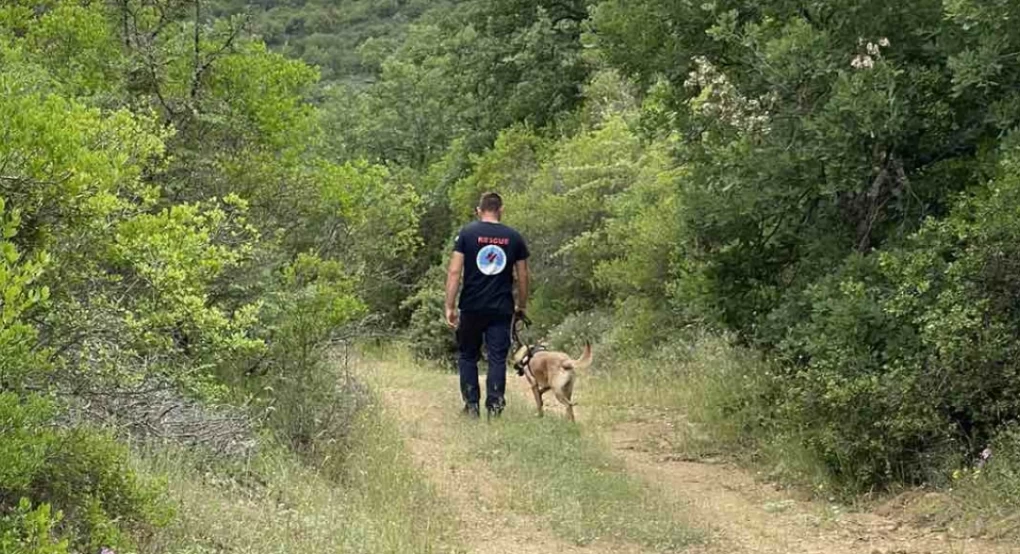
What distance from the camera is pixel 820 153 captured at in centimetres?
825

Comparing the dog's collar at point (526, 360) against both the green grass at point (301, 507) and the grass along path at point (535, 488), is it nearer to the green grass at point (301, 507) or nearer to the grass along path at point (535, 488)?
the grass along path at point (535, 488)

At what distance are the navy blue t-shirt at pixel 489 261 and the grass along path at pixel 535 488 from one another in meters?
1.02

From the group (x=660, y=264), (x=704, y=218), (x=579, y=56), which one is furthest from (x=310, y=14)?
(x=704, y=218)

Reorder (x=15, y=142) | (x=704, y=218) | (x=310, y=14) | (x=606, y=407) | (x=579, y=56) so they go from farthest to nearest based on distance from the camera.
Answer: (x=310, y=14), (x=579, y=56), (x=606, y=407), (x=704, y=218), (x=15, y=142)

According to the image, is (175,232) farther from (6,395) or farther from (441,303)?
(441,303)

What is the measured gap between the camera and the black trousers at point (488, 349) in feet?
33.0

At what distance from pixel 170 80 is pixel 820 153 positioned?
544cm

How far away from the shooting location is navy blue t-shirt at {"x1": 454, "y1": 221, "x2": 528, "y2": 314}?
993 cm

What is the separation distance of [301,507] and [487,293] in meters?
4.12

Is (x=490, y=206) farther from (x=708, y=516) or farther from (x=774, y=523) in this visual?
(x=774, y=523)

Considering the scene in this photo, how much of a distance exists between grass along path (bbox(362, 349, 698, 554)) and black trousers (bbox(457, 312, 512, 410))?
0.24 meters

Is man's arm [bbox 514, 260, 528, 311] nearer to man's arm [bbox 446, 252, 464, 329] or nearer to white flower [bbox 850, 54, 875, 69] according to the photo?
man's arm [bbox 446, 252, 464, 329]

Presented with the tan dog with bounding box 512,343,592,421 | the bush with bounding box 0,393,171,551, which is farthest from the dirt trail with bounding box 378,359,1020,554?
the bush with bounding box 0,393,171,551

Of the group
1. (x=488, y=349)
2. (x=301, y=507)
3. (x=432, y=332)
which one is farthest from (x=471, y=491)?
(x=432, y=332)
